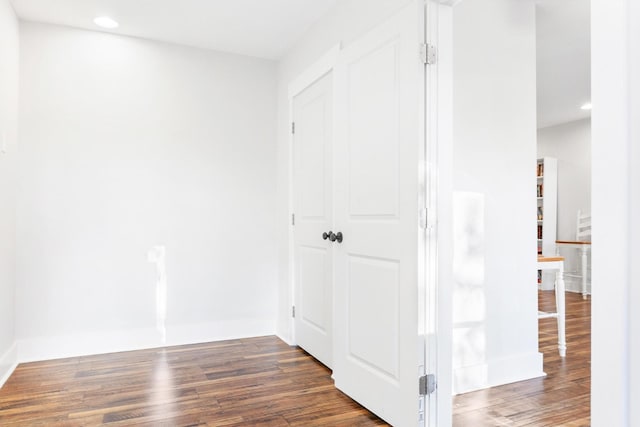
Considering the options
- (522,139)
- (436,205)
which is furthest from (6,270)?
(522,139)

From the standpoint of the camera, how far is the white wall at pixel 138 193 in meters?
3.31

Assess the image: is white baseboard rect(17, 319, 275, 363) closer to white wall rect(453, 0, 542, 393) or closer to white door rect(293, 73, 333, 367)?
white door rect(293, 73, 333, 367)

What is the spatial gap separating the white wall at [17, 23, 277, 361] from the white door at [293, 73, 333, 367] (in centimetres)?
57

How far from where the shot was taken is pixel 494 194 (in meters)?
2.75

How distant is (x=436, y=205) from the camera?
2.07 metres

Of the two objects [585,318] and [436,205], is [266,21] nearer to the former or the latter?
[436,205]

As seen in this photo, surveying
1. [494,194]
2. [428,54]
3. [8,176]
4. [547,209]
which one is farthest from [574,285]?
[8,176]

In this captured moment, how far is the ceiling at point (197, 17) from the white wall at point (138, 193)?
0.18 m

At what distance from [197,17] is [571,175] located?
20.4ft

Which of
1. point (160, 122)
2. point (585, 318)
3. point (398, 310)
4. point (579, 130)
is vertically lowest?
point (585, 318)

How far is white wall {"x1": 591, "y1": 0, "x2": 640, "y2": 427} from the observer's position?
110cm

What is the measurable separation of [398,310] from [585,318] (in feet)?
11.6

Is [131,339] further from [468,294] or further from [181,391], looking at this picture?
[468,294]

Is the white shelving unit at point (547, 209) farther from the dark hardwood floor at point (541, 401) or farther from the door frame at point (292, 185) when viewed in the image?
the door frame at point (292, 185)
